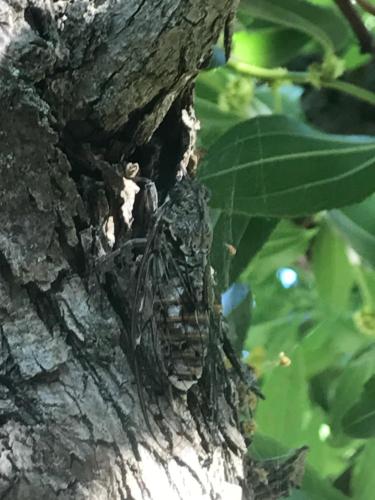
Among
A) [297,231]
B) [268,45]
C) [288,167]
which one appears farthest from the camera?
[297,231]

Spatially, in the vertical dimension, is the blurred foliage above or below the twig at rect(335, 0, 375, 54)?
below

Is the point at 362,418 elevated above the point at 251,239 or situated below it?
below

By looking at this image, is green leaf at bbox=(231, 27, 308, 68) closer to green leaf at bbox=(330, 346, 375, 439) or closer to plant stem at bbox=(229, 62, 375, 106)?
plant stem at bbox=(229, 62, 375, 106)

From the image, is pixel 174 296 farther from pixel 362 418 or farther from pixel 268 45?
pixel 268 45

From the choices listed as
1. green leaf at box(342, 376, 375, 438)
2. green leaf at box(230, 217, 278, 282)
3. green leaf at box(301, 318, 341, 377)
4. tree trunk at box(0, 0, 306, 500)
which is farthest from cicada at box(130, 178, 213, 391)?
green leaf at box(301, 318, 341, 377)

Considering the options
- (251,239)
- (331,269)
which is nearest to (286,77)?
(251,239)

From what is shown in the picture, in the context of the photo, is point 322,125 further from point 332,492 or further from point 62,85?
point 62,85

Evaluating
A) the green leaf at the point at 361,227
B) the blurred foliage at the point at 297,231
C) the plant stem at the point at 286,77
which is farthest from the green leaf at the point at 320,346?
the plant stem at the point at 286,77

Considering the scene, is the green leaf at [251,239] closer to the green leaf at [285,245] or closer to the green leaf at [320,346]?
the green leaf at [285,245]
